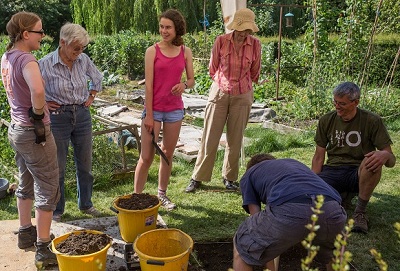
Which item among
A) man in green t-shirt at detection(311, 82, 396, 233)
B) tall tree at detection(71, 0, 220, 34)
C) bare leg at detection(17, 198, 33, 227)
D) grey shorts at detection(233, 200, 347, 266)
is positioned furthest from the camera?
tall tree at detection(71, 0, 220, 34)

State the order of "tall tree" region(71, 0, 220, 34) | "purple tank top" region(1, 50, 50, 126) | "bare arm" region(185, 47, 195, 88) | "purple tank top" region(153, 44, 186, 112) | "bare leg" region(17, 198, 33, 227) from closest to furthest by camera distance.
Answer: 1. "purple tank top" region(1, 50, 50, 126)
2. "bare leg" region(17, 198, 33, 227)
3. "purple tank top" region(153, 44, 186, 112)
4. "bare arm" region(185, 47, 195, 88)
5. "tall tree" region(71, 0, 220, 34)

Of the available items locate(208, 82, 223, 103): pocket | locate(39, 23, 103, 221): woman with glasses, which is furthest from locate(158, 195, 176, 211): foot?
locate(208, 82, 223, 103): pocket

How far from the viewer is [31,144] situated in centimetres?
301

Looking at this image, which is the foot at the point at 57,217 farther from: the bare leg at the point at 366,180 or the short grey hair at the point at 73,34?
the bare leg at the point at 366,180

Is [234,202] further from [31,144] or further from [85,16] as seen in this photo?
[85,16]

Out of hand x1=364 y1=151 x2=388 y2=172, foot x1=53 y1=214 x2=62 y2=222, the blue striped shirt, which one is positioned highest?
the blue striped shirt

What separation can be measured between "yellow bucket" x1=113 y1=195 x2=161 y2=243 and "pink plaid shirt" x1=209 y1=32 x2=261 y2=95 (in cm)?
158

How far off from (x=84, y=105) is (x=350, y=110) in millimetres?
2122

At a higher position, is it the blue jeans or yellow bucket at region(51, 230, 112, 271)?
the blue jeans

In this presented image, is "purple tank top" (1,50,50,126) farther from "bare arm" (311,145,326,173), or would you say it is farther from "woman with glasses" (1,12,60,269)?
"bare arm" (311,145,326,173)

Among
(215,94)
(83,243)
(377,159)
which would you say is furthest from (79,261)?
(377,159)

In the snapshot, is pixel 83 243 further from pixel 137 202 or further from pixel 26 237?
pixel 26 237

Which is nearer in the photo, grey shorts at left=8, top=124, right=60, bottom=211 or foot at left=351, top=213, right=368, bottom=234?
grey shorts at left=8, top=124, right=60, bottom=211

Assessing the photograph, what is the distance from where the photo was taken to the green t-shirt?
3896mm
